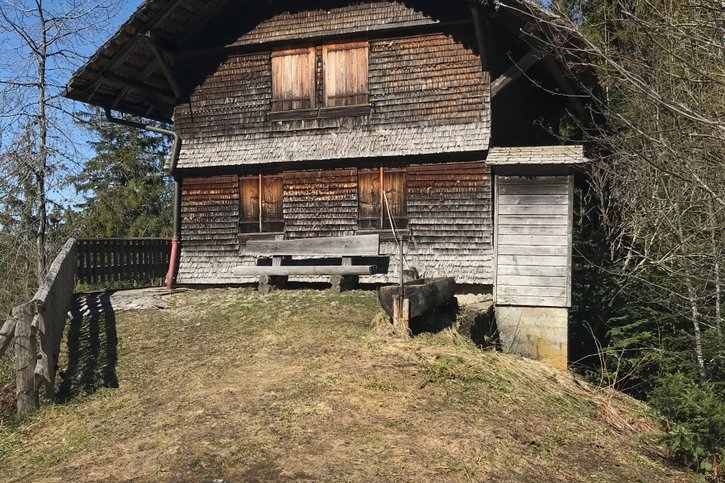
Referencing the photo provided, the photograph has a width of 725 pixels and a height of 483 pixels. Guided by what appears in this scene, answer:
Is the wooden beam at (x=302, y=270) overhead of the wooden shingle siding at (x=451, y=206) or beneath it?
beneath

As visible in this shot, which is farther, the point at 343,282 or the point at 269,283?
the point at 269,283

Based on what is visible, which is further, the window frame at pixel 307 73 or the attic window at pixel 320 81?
the window frame at pixel 307 73

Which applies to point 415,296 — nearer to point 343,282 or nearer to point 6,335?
point 343,282

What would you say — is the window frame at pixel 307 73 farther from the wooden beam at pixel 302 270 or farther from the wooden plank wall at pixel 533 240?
the wooden plank wall at pixel 533 240

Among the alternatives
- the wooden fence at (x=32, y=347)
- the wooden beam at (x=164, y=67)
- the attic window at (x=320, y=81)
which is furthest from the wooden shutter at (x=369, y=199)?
the wooden fence at (x=32, y=347)

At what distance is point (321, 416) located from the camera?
6277 mm

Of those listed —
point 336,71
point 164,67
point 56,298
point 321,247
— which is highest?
point 164,67

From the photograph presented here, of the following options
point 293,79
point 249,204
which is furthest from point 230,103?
point 249,204

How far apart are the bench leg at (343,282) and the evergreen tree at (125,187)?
16.5 m

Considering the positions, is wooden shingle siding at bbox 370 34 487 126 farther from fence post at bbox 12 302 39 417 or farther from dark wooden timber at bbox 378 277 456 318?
fence post at bbox 12 302 39 417

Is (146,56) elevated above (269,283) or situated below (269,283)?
above

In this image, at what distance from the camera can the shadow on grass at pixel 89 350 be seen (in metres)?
8.05

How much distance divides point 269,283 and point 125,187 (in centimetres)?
1942

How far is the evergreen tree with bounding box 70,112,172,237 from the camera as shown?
2792 cm
